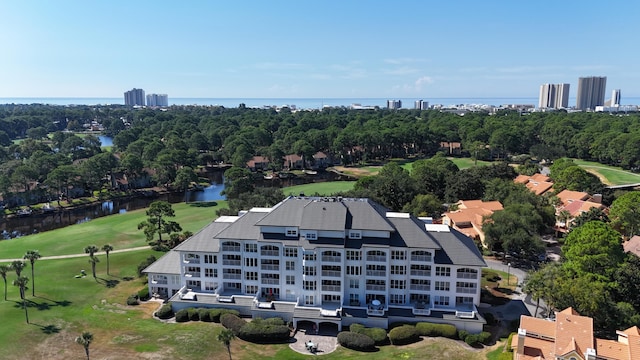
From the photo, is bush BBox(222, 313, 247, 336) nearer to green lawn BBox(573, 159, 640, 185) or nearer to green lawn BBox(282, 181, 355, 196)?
green lawn BBox(282, 181, 355, 196)

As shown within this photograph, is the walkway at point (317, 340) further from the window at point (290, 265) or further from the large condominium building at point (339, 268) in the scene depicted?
the window at point (290, 265)

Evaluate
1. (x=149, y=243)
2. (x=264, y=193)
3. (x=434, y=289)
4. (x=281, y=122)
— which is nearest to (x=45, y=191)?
(x=149, y=243)

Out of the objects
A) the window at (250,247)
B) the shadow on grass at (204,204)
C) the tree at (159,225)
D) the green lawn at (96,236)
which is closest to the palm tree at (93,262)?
the tree at (159,225)

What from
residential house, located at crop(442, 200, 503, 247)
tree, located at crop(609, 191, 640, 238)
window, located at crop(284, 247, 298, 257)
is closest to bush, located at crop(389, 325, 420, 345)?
window, located at crop(284, 247, 298, 257)

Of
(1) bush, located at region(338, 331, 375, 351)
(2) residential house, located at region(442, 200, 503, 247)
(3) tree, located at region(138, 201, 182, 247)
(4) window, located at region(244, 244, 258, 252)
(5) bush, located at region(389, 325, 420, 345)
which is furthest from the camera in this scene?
(2) residential house, located at region(442, 200, 503, 247)

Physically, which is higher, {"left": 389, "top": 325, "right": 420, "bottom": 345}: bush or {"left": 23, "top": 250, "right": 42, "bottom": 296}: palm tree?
{"left": 23, "top": 250, "right": 42, "bottom": 296}: palm tree

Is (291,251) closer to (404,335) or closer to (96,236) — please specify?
(404,335)

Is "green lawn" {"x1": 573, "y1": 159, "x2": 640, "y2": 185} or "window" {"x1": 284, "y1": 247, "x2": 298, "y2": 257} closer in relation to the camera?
"window" {"x1": 284, "y1": 247, "x2": 298, "y2": 257}

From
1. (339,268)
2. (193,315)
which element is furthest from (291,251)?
(193,315)
